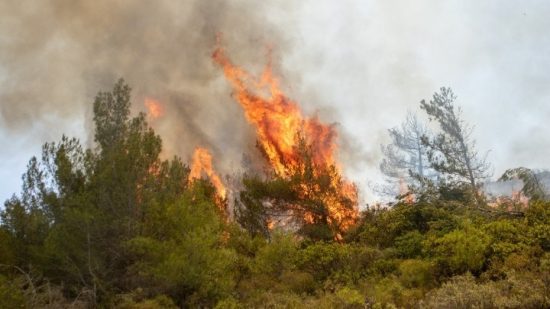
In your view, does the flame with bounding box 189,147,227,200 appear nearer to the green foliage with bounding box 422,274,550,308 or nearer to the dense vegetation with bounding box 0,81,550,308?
the dense vegetation with bounding box 0,81,550,308

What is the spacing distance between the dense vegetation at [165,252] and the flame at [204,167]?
22.6m

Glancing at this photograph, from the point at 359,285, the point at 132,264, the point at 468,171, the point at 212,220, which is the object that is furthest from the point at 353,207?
the point at 132,264

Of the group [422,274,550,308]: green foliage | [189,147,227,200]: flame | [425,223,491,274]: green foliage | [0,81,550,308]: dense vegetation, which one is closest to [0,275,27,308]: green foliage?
[0,81,550,308]: dense vegetation

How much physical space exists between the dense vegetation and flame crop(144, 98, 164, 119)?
105 ft

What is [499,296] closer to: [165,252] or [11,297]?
[165,252]

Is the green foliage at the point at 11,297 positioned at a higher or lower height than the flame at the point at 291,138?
lower

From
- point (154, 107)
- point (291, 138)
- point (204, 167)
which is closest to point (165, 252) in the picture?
point (291, 138)

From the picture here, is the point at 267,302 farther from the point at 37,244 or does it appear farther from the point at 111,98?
the point at 111,98

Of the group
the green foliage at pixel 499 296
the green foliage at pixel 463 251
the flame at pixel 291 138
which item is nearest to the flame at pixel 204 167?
the flame at pixel 291 138

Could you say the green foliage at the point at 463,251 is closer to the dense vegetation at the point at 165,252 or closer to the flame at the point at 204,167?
the dense vegetation at the point at 165,252

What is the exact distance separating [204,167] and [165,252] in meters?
29.2

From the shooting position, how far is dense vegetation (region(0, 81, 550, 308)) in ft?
37.3

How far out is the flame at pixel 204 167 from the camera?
38125mm

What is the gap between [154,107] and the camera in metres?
47.4
